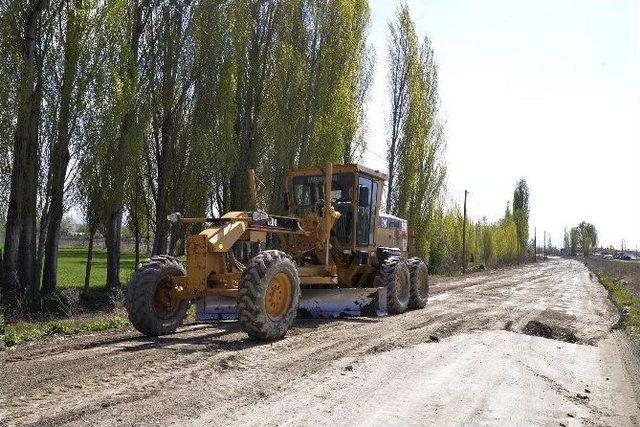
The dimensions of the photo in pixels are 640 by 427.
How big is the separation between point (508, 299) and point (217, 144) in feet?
30.9

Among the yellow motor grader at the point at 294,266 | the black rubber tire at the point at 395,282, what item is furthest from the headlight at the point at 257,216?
the black rubber tire at the point at 395,282

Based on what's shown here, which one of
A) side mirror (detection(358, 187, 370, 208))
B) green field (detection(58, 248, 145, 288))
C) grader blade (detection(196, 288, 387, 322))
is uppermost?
side mirror (detection(358, 187, 370, 208))

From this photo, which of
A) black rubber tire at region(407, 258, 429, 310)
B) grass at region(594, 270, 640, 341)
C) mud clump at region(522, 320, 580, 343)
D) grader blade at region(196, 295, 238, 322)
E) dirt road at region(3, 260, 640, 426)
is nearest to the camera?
dirt road at region(3, 260, 640, 426)

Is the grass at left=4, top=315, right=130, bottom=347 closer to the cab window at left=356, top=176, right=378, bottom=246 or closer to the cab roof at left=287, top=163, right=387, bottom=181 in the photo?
the cab roof at left=287, top=163, right=387, bottom=181

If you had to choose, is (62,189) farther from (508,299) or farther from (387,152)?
(387,152)

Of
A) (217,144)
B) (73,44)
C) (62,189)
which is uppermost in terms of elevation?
(73,44)

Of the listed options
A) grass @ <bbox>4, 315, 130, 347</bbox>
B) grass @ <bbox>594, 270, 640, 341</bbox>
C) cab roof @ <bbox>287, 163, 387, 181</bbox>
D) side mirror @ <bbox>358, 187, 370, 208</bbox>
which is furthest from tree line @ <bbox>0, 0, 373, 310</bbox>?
grass @ <bbox>594, 270, 640, 341</bbox>

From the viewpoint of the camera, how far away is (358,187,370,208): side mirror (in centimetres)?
1192

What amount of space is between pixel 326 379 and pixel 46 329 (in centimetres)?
520

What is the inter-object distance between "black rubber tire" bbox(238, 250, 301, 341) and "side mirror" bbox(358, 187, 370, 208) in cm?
383

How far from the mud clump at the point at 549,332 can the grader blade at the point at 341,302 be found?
9.21 ft

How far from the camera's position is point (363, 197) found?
12.0 metres

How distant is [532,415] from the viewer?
5.13 m

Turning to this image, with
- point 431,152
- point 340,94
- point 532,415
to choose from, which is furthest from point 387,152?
point 532,415
